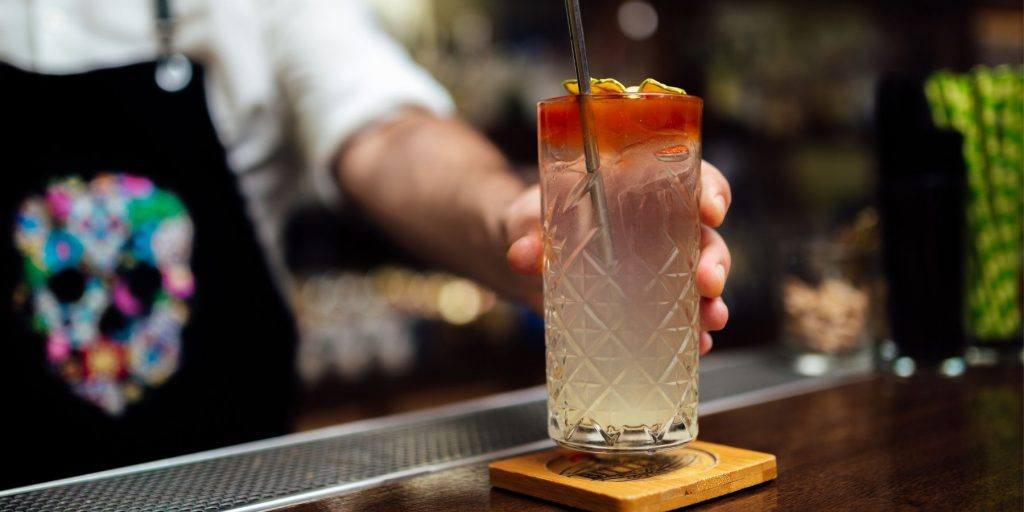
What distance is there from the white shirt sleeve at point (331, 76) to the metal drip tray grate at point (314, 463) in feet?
1.94

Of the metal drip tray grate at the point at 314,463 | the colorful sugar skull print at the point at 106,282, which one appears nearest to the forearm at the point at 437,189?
the metal drip tray grate at the point at 314,463

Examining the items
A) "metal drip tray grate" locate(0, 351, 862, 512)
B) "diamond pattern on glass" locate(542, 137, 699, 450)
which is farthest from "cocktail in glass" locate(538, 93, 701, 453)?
"metal drip tray grate" locate(0, 351, 862, 512)

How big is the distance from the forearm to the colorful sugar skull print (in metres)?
0.31

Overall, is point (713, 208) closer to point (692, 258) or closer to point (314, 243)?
point (692, 258)

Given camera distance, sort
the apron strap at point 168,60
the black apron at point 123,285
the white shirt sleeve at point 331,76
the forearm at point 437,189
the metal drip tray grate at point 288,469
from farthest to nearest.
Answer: the white shirt sleeve at point 331,76 < the apron strap at point 168,60 < the black apron at point 123,285 < the forearm at point 437,189 < the metal drip tray grate at point 288,469

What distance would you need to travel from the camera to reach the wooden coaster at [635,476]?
74 cm

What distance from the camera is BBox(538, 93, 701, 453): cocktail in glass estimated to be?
30.4 inches

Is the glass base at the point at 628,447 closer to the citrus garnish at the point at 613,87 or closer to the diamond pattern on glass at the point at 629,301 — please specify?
the diamond pattern on glass at the point at 629,301

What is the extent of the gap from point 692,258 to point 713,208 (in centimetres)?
7

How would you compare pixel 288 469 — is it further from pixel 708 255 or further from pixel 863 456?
pixel 863 456

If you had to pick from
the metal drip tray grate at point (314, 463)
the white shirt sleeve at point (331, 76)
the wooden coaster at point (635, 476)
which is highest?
the white shirt sleeve at point (331, 76)

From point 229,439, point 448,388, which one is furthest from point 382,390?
point 229,439

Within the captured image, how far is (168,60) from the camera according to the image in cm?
159

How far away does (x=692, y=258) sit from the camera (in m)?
0.81
